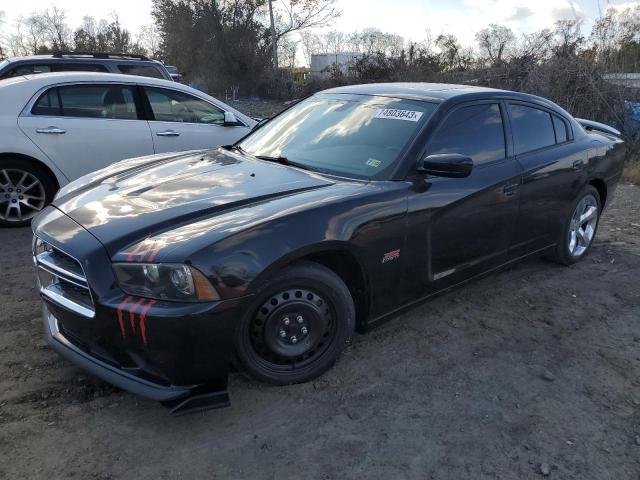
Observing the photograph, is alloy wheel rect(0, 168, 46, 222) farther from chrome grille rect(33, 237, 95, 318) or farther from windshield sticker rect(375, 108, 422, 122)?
windshield sticker rect(375, 108, 422, 122)

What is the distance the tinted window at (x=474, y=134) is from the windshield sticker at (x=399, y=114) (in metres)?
0.18

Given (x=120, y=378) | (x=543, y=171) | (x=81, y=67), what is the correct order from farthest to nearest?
(x=81, y=67), (x=543, y=171), (x=120, y=378)

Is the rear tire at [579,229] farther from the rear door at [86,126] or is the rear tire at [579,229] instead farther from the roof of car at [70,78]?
the roof of car at [70,78]

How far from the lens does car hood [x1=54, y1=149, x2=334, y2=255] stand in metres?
2.77

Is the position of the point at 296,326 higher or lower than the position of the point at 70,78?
lower

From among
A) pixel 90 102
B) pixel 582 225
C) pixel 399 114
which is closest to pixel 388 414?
pixel 399 114

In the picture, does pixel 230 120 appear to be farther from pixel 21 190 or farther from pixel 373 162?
pixel 373 162

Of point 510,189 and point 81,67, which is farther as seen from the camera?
point 81,67

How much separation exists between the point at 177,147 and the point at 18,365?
145 inches

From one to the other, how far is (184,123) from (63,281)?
13.0ft

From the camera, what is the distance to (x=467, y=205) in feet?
11.9

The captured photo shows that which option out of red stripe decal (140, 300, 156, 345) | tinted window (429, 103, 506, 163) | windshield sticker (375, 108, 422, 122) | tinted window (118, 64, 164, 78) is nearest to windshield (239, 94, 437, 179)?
windshield sticker (375, 108, 422, 122)

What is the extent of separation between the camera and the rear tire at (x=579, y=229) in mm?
4781

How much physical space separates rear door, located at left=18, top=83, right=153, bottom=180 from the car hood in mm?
2163
